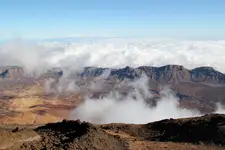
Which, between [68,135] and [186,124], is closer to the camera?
[68,135]

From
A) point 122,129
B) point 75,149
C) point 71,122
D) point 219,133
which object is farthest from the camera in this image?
point 122,129

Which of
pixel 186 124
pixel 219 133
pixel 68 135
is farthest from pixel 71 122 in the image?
pixel 219 133

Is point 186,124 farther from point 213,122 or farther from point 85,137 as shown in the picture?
point 85,137

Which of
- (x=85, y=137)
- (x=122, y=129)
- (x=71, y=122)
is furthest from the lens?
(x=122, y=129)

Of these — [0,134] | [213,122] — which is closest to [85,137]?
[0,134]

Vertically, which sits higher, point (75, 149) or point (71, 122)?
point (71, 122)

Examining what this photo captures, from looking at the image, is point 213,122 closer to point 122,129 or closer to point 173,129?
point 173,129

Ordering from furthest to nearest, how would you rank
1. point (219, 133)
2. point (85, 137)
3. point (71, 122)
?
point (71, 122), point (219, 133), point (85, 137)

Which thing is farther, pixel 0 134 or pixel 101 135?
pixel 101 135

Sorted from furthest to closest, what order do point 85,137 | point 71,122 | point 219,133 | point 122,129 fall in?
point 122,129
point 71,122
point 219,133
point 85,137
